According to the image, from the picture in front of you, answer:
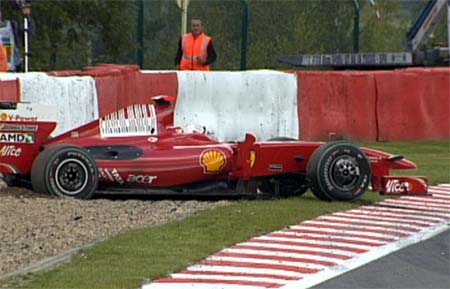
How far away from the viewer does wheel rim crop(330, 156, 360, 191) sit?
40.6 ft

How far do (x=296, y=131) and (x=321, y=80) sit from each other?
1.07 m

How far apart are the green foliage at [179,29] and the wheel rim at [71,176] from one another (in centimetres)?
1232

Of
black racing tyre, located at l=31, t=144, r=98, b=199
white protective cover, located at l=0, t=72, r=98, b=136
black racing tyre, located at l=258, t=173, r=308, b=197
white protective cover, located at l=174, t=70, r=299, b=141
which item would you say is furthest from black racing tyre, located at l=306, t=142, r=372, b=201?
white protective cover, located at l=174, t=70, r=299, b=141

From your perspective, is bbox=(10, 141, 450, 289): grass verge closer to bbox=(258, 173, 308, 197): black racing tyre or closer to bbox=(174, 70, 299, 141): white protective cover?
bbox=(258, 173, 308, 197): black racing tyre

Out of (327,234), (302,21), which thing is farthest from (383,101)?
(327,234)

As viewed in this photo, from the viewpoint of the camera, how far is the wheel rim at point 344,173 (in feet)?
40.6

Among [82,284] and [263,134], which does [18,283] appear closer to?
[82,284]

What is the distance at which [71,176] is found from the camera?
1238cm

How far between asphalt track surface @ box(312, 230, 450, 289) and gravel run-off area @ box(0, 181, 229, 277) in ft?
7.23

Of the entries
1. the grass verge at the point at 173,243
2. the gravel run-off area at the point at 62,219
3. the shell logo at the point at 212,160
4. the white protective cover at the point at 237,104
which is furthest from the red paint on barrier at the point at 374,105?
the gravel run-off area at the point at 62,219

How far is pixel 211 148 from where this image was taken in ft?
41.4

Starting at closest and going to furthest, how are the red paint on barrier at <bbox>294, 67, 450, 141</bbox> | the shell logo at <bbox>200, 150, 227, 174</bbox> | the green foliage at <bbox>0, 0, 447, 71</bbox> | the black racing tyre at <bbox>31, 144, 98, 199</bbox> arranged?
the black racing tyre at <bbox>31, 144, 98, 199</bbox>
the shell logo at <bbox>200, 150, 227, 174</bbox>
the red paint on barrier at <bbox>294, 67, 450, 141</bbox>
the green foliage at <bbox>0, 0, 447, 71</bbox>

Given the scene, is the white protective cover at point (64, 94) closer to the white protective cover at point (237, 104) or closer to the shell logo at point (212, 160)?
the white protective cover at point (237, 104)

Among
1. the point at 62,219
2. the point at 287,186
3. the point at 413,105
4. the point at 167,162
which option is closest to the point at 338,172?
the point at 287,186
